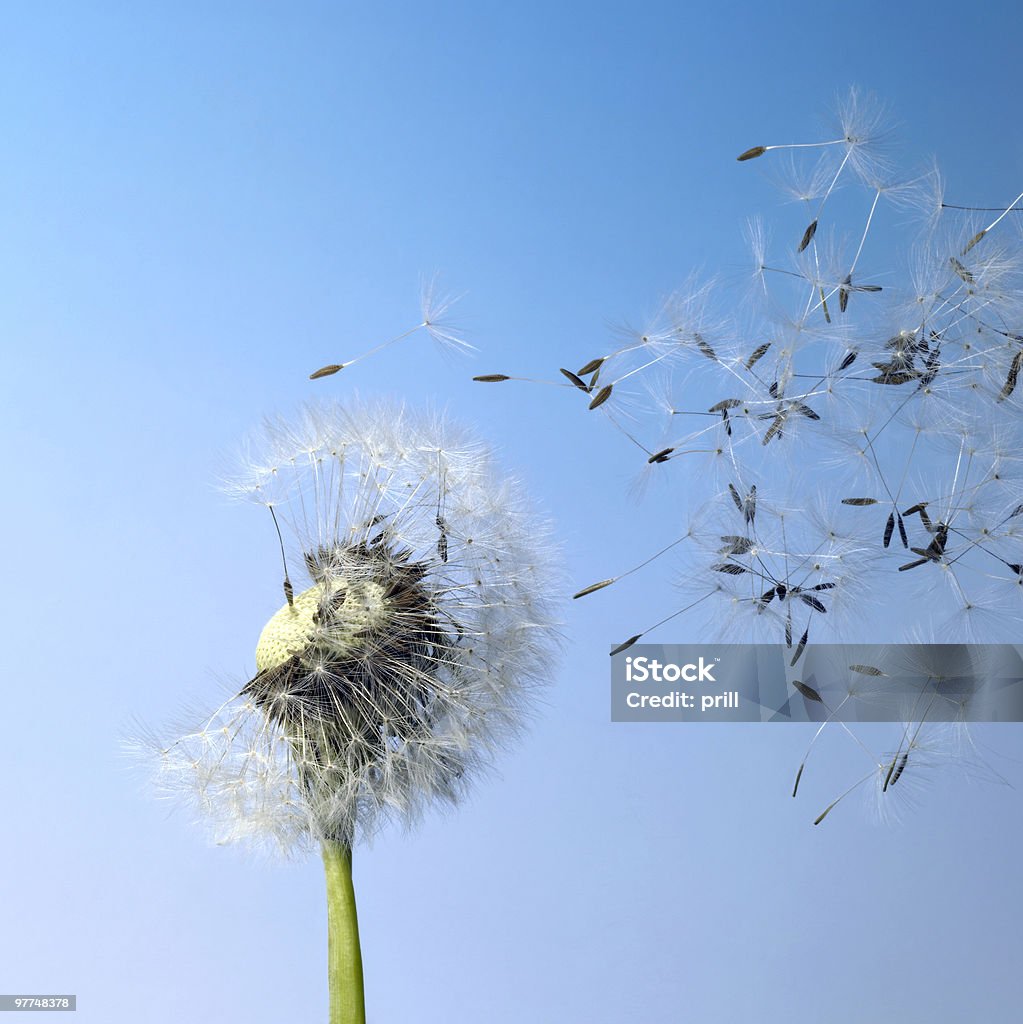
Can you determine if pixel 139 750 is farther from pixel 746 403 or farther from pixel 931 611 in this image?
pixel 931 611

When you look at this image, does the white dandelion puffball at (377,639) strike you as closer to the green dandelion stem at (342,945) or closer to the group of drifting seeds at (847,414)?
the green dandelion stem at (342,945)

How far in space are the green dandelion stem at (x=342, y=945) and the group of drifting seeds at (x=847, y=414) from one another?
2.17 feet

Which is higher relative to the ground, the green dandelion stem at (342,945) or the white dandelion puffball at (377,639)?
the white dandelion puffball at (377,639)

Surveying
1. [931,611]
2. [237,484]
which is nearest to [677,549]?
[931,611]

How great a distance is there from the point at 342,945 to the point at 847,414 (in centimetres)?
129

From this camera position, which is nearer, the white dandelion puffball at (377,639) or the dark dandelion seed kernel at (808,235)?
the white dandelion puffball at (377,639)

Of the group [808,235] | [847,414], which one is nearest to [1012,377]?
[847,414]

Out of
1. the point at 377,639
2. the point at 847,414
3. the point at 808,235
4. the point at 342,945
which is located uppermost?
the point at 808,235

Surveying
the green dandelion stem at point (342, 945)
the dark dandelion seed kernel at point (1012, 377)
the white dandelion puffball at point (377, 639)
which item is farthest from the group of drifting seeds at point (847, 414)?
the green dandelion stem at point (342, 945)

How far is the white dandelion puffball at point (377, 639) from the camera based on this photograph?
76.7 inches

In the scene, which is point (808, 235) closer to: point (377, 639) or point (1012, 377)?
point (1012, 377)

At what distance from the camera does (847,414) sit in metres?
2.23

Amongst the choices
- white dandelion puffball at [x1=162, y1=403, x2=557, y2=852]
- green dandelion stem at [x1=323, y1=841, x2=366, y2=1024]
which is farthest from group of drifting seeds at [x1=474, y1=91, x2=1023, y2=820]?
green dandelion stem at [x1=323, y1=841, x2=366, y2=1024]

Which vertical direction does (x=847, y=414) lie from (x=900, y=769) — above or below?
above
